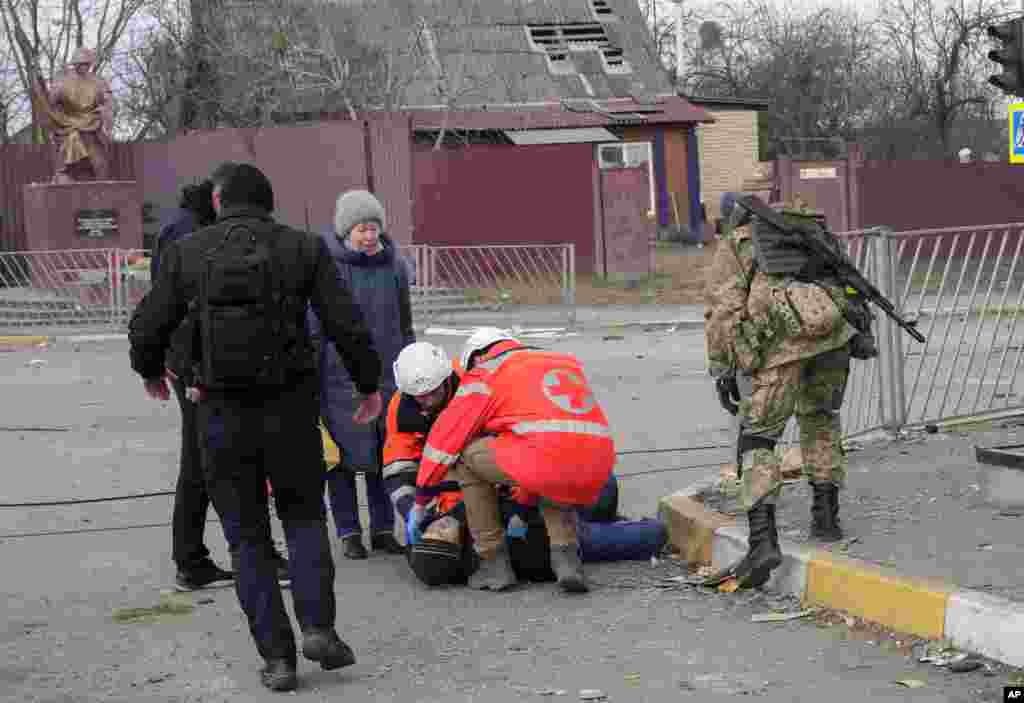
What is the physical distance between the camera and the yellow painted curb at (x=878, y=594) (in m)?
6.05

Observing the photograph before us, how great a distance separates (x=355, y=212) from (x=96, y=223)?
740 inches

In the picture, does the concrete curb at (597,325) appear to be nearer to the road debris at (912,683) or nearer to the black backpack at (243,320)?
the black backpack at (243,320)

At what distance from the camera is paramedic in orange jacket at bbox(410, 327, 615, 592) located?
7043 millimetres

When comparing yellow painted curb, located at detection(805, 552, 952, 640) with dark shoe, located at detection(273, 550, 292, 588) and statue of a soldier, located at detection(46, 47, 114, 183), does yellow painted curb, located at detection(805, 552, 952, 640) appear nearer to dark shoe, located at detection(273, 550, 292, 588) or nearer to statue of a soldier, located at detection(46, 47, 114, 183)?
dark shoe, located at detection(273, 550, 292, 588)

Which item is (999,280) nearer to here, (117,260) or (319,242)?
(319,242)

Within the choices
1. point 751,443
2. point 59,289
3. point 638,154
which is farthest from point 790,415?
point 638,154

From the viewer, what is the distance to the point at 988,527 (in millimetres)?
7238

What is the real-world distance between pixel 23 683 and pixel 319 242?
1.86 m

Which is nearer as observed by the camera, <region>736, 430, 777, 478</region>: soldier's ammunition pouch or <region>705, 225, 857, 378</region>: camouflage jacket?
<region>705, 225, 857, 378</region>: camouflage jacket

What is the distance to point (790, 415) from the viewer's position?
7.05m

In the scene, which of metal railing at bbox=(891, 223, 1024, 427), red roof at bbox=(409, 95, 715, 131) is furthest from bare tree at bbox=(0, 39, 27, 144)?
metal railing at bbox=(891, 223, 1024, 427)

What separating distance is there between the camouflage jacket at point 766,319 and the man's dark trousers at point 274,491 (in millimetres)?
1848

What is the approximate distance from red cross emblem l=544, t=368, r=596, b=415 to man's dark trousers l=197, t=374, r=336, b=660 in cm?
142

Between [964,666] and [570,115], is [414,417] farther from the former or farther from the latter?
[570,115]
